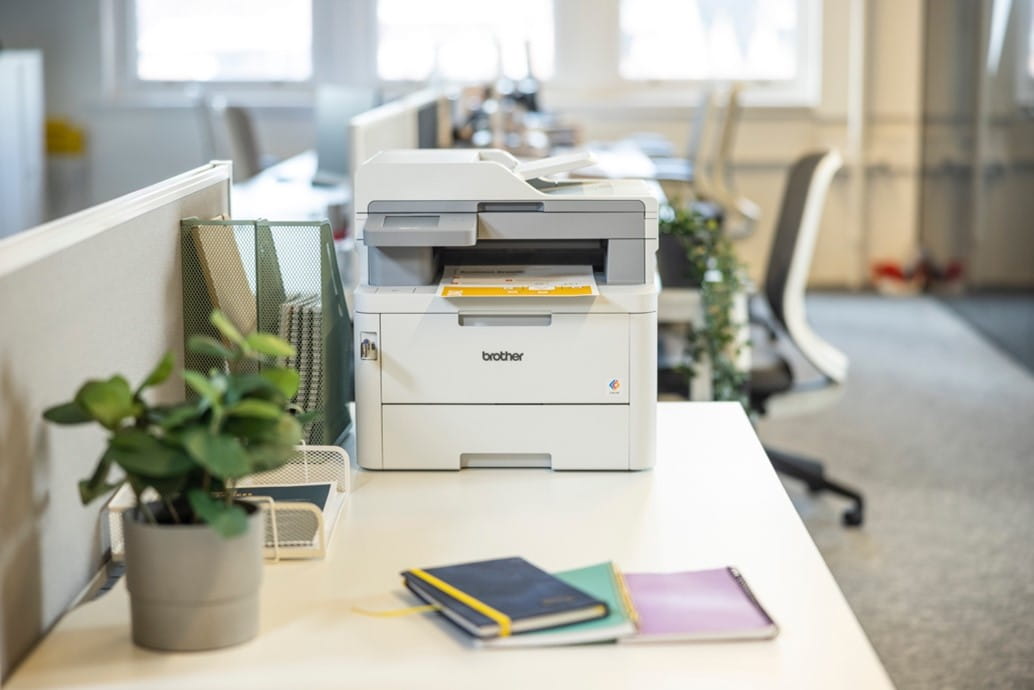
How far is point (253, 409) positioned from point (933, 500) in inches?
120

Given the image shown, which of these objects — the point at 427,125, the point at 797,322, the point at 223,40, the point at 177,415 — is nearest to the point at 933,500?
the point at 797,322

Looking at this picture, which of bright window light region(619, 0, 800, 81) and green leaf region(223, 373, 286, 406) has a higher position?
bright window light region(619, 0, 800, 81)

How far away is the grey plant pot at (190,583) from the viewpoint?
3.85 ft

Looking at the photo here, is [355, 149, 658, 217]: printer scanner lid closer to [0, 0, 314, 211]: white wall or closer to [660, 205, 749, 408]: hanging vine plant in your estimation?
[660, 205, 749, 408]: hanging vine plant

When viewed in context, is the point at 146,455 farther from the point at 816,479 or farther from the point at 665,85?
the point at 665,85

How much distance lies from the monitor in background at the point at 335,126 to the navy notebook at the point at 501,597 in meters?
3.55

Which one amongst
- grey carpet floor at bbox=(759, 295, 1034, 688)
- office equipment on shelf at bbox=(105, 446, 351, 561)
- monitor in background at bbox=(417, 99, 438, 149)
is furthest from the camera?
monitor in background at bbox=(417, 99, 438, 149)

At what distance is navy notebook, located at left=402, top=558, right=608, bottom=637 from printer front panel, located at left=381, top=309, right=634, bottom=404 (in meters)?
0.36

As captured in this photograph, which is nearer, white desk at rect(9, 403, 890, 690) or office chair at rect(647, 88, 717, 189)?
white desk at rect(9, 403, 890, 690)

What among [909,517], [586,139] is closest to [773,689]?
[909,517]

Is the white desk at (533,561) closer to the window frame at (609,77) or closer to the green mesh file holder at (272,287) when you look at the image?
the green mesh file holder at (272,287)

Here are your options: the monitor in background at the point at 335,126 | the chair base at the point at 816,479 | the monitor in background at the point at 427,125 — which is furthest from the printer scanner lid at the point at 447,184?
the monitor in background at the point at 335,126

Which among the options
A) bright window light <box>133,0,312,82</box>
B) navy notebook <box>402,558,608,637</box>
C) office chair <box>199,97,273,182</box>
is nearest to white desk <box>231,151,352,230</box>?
office chair <box>199,97,273,182</box>

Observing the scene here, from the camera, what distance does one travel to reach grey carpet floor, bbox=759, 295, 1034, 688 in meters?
2.87
